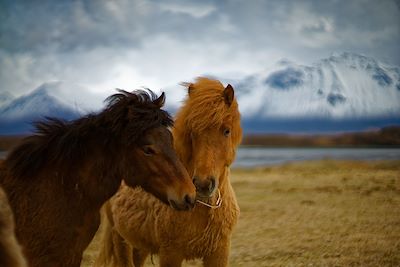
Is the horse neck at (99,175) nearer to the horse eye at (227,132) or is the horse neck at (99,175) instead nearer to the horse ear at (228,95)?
the horse eye at (227,132)

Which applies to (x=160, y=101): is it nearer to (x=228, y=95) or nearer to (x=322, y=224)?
(x=228, y=95)

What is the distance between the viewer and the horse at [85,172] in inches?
117

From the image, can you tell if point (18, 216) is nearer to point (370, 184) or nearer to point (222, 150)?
point (222, 150)

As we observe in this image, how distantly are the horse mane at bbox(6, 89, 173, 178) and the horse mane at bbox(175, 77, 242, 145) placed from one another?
0.72 meters

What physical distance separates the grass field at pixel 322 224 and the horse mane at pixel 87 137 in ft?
14.3

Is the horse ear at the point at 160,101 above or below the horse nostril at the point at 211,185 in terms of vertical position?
above

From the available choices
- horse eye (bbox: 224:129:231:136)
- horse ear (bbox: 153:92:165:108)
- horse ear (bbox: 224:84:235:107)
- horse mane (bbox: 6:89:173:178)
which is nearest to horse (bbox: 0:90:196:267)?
horse mane (bbox: 6:89:173:178)

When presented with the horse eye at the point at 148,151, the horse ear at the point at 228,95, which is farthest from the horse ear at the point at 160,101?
the horse ear at the point at 228,95

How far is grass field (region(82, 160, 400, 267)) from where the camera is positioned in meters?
6.97

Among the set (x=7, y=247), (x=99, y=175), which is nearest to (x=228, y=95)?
(x=99, y=175)

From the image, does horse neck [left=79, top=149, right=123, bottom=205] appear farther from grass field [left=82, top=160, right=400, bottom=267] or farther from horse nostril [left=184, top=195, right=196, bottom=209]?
grass field [left=82, top=160, right=400, bottom=267]

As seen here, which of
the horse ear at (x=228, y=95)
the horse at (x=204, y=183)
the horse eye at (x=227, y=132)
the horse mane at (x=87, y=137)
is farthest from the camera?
the horse ear at (x=228, y=95)

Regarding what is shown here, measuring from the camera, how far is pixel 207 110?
3.87 meters

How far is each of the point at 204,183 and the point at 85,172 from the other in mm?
995
